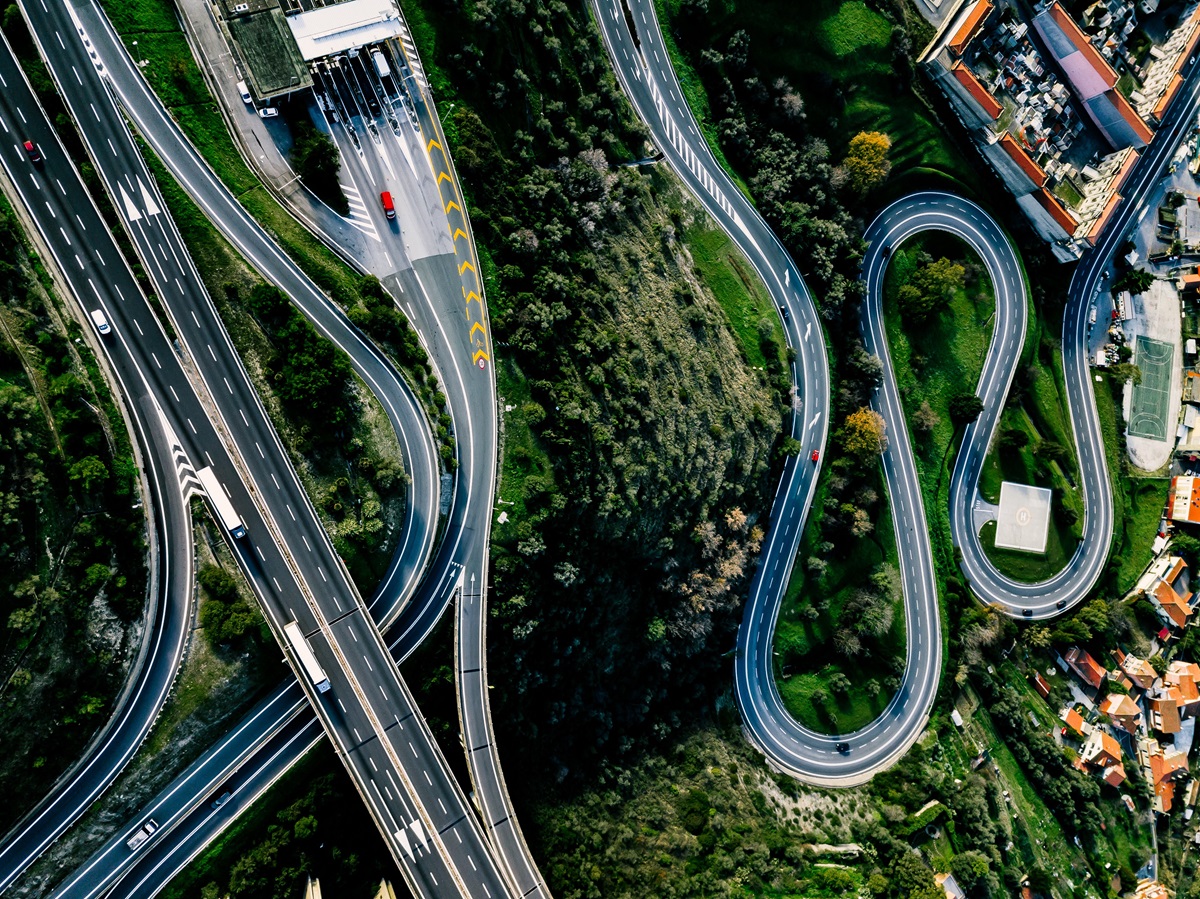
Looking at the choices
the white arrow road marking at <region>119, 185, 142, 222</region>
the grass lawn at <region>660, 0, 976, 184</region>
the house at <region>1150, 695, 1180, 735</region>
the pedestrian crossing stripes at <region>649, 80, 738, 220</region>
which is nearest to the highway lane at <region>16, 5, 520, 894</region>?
the white arrow road marking at <region>119, 185, 142, 222</region>

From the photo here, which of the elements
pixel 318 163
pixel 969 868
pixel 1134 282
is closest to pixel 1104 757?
pixel 969 868

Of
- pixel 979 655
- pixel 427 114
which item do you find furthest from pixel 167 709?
pixel 979 655

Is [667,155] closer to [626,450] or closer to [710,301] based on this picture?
[710,301]

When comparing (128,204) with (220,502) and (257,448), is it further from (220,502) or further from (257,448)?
(220,502)

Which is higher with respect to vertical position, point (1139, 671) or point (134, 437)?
point (134, 437)

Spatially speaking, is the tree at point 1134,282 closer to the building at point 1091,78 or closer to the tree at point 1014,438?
the building at point 1091,78

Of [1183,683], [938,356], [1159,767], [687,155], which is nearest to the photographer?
[687,155]
